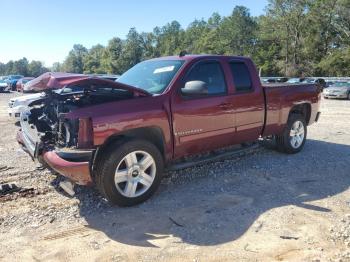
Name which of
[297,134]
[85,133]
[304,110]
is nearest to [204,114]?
[85,133]

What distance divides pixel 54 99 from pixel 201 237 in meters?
2.80

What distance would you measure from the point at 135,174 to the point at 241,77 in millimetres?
2598

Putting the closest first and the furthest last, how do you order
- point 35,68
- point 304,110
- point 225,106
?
point 225,106 → point 304,110 → point 35,68

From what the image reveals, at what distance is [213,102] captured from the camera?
5.89 metres

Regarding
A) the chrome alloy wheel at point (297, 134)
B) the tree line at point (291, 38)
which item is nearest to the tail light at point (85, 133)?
the chrome alloy wheel at point (297, 134)

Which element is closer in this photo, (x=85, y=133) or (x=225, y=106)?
(x=85, y=133)

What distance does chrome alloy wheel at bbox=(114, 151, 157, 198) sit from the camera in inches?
193

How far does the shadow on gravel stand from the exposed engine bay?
2.90 ft

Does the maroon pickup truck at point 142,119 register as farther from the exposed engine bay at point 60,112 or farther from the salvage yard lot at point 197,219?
the salvage yard lot at point 197,219

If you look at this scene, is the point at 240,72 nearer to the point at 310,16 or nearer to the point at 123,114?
the point at 123,114

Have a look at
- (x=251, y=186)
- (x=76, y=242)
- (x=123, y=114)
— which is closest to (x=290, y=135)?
(x=251, y=186)

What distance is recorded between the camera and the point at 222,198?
535 cm

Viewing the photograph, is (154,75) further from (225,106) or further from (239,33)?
(239,33)

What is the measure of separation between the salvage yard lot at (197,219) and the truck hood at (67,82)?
1.46 metres
